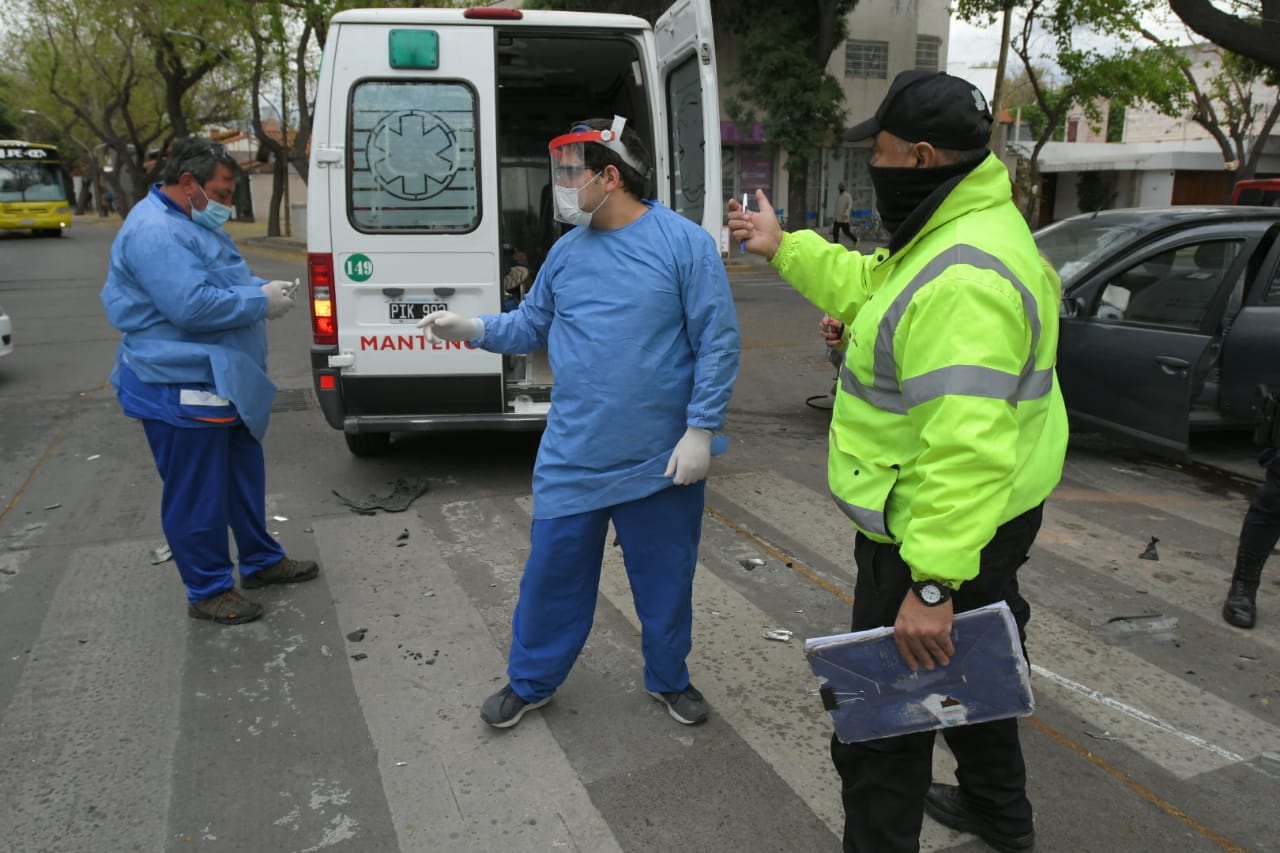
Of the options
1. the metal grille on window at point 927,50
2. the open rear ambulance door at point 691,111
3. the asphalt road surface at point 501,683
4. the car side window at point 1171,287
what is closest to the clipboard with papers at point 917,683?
the asphalt road surface at point 501,683

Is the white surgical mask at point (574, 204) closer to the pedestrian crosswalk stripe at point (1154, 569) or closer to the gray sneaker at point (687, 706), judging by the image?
the gray sneaker at point (687, 706)

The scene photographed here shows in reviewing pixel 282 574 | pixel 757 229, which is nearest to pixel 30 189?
pixel 282 574

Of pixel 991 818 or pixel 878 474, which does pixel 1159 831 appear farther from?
pixel 878 474

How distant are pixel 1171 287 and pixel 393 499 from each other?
5001 millimetres

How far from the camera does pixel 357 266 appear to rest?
532cm

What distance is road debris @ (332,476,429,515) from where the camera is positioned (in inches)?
217

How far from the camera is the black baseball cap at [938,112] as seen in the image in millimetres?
2068

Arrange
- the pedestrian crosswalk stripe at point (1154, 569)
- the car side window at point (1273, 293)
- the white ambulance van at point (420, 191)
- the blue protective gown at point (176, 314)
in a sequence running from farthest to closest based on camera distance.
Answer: the car side window at point (1273, 293)
the white ambulance van at point (420, 191)
the pedestrian crosswalk stripe at point (1154, 569)
the blue protective gown at point (176, 314)

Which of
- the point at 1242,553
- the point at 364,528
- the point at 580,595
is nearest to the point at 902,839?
the point at 580,595

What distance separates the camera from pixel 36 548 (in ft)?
16.2

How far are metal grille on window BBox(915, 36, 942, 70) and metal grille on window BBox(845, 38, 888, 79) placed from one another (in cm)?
123

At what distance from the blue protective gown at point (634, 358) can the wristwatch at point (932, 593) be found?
1.03 meters

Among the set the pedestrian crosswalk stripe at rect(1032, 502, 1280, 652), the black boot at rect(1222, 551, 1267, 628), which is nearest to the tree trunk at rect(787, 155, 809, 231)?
the pedestrian crosswalk stripe at rect(1032, 502, 1280, 652)

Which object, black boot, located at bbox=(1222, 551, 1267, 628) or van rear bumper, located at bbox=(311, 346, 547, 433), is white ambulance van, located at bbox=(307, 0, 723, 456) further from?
black boot, located at bbox=(1222, 551, 1267, 628)
